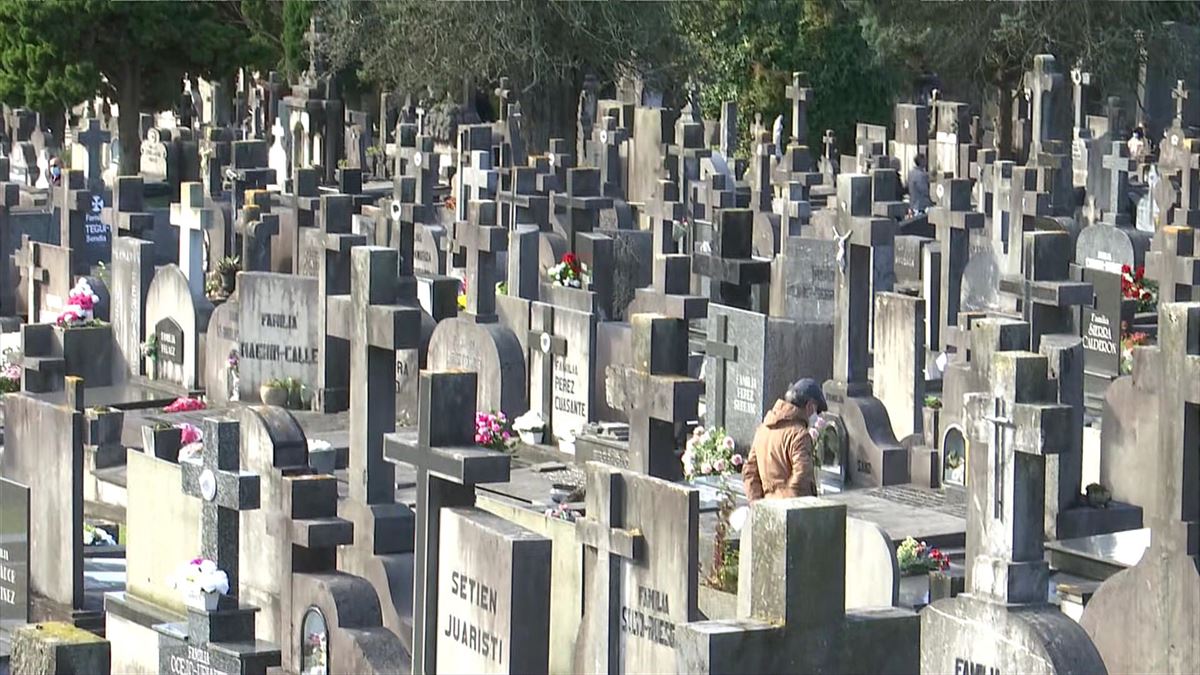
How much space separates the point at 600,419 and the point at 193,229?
4.99m

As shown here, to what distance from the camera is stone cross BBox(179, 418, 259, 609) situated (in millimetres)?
12781

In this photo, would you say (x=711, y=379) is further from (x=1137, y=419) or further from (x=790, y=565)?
(x=790, y=565)

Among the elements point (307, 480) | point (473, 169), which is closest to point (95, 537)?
point (307, 480)

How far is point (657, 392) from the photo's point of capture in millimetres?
13562

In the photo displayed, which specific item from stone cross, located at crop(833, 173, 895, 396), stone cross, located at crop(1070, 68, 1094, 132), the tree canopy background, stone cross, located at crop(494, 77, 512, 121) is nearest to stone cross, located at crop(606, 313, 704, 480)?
stone cross, located at crop(833, 173, 895, 396)

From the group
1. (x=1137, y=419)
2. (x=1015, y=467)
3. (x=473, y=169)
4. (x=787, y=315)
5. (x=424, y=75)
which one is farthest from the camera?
(x=424, y=75)

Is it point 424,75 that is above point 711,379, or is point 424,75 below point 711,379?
above

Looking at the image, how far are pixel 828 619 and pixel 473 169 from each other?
19.4 m

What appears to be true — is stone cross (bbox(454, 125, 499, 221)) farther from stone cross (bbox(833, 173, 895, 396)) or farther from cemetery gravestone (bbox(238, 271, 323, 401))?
stone cross (bbox(833, 173, 895, 396))

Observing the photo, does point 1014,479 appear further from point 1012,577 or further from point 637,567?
point 637,567

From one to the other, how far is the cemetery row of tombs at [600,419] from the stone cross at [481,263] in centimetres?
3

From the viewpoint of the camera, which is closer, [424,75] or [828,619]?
[828,619]

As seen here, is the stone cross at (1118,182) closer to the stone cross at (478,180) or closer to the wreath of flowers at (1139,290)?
the stone cross at (478,180)

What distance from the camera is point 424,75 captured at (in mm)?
42188
